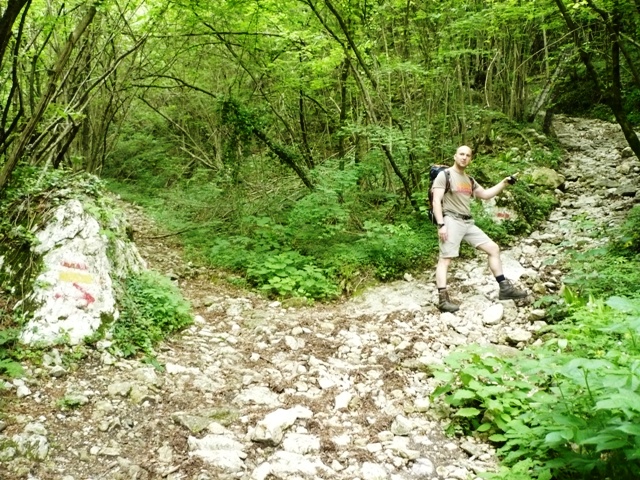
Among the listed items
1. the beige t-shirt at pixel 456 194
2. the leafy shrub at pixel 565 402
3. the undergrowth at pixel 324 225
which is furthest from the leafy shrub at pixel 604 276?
the undergrowth at pixel 324 225

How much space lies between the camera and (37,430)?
3.11 m

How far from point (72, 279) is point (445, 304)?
4.04 meters

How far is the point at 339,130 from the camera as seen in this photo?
31.4ft

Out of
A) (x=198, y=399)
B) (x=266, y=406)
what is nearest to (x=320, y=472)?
(x=266, y=406)

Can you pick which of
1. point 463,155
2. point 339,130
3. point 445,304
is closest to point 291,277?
point 445,304

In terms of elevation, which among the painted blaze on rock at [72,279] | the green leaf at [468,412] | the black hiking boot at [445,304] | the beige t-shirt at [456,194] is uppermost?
the beige t-shirt at [456,194]

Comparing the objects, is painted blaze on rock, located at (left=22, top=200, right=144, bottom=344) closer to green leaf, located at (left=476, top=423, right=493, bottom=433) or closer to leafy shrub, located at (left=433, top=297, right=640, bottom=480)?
leafy shrub, located at (left=433, top=297, right=640, bottom=480)

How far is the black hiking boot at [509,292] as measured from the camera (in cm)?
555

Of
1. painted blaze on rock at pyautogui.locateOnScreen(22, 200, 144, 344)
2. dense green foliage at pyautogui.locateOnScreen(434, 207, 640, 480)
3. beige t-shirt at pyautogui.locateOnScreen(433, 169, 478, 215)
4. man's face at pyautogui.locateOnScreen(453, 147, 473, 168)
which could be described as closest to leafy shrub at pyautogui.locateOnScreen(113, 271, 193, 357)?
painted blaze on rock at pyautogui.locateOnScreen(22, 200, 144, 344)

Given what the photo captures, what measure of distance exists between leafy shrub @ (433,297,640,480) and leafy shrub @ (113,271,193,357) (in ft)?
9.00

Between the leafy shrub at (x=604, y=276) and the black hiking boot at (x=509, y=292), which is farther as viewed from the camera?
the black hiking boot at (x=509, y=292)

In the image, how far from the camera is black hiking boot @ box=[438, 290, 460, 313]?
220 inches

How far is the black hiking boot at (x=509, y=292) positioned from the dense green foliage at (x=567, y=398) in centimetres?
92

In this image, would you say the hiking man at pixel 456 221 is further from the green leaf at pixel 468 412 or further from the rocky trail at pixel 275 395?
the green leaf at pixel 468 412
